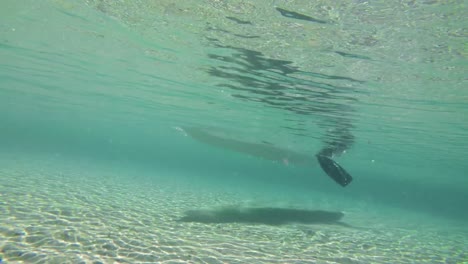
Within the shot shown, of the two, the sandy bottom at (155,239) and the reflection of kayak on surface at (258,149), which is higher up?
the reflection of kayak on surface at (258,149)

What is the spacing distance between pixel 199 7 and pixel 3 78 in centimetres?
3041

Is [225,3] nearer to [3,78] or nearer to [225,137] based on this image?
[225,137]

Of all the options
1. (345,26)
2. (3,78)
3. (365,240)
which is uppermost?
(3,78)

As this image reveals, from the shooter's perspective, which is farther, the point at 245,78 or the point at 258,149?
the point at 258,149

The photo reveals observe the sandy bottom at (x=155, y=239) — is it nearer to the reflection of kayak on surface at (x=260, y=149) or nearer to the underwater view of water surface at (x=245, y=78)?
the underwater view of water surface at (x=245, y=78)

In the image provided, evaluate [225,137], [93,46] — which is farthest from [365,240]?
[225,137]

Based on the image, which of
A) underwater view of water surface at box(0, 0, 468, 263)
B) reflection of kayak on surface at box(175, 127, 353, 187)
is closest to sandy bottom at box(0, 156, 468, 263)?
underwater view of water surface at box(0, 0, 468, 263)

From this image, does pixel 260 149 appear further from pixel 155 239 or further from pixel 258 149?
pixel 155 239

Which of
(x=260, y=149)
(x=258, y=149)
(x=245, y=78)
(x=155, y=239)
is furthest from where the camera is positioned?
(x=258, y=149)

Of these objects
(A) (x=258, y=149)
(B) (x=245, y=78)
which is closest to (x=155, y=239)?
(B) (x=245, y=78)

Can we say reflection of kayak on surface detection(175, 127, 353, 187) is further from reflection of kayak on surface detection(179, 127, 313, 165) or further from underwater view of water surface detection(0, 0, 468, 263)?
underwater view of water surface detection(0, 0, 468, 263)

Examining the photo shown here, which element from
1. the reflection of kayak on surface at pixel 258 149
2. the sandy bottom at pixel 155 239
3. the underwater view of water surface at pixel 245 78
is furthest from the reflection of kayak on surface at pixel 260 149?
the sandy bottom at pixel 155 239

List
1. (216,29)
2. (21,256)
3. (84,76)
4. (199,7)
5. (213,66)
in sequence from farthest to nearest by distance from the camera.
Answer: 1. (84,76)
2. (213,66)
3. (216,29)
4. (199,7)
5. (21,256)

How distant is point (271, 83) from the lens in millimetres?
14953
